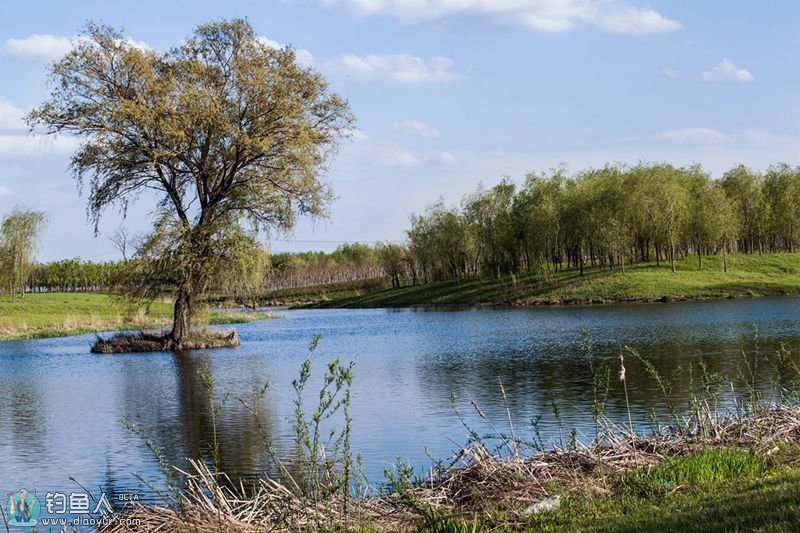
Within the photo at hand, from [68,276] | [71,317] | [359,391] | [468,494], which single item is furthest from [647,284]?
[68,276]

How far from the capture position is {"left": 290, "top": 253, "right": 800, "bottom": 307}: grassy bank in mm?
75188

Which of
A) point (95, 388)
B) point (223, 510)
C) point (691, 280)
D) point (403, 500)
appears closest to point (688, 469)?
point (403, 500)

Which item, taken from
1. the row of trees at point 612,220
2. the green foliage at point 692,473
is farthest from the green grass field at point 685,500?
the row of trees at point 612,220

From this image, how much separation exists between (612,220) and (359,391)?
65.6m

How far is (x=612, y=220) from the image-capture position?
83.9 m

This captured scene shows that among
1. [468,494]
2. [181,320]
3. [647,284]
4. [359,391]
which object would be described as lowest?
[359,391]

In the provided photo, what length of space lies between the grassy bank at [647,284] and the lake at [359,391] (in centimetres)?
2867

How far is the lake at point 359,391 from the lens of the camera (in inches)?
608

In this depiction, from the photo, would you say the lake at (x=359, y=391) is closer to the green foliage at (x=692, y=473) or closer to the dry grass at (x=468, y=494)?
the dry grass at (x=468, y=494)

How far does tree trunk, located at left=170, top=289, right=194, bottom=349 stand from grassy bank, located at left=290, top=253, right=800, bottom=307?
1758 inches

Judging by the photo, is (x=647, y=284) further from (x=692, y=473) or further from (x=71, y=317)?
(x=692, y=473)

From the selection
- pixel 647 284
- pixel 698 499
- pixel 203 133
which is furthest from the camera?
pixel 647 284

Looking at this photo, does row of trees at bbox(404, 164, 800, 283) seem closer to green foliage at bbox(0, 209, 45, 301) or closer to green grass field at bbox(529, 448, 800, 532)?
green foliage at bbox(0, 209, 45, 301)

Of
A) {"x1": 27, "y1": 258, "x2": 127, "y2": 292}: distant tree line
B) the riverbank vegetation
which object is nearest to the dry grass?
the riverbank vegetation
